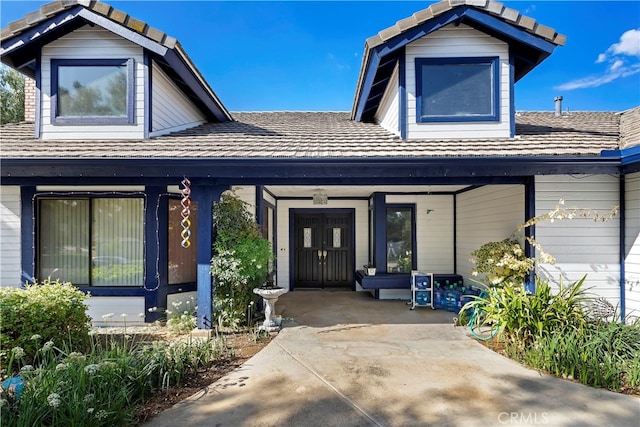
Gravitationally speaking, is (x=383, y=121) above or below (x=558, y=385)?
above

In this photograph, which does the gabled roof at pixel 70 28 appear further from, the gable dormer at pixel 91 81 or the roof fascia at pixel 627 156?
the roof fascia at pixel 627 156

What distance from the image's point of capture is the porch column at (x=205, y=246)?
5055 millimetres

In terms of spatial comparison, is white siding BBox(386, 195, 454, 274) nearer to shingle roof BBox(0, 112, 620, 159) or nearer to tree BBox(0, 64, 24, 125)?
shingle roof BBox(0, 112, 620, 159)

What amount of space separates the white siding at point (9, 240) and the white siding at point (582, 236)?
8.90 meters

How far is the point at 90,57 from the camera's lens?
5785 millimetres

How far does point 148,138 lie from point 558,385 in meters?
6.96

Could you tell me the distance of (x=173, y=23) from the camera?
7.08 metres

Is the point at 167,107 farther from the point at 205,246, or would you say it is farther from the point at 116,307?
the point at 116,307

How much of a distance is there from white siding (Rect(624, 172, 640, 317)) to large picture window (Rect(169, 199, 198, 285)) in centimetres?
727

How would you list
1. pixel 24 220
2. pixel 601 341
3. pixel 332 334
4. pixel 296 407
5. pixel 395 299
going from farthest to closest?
pixel 395 299
pixel 24 220
pixel 332 334
pixel 601 341
pixel 296 407

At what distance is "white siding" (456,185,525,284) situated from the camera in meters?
5.86

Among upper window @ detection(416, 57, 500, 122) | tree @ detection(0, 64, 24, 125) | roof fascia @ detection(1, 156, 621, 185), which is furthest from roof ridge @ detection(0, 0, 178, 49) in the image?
tree @ detection(0, 64, 24, 125)

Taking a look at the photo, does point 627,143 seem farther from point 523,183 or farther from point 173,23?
point 173,23

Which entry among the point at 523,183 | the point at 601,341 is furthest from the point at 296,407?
the point at 523,183
